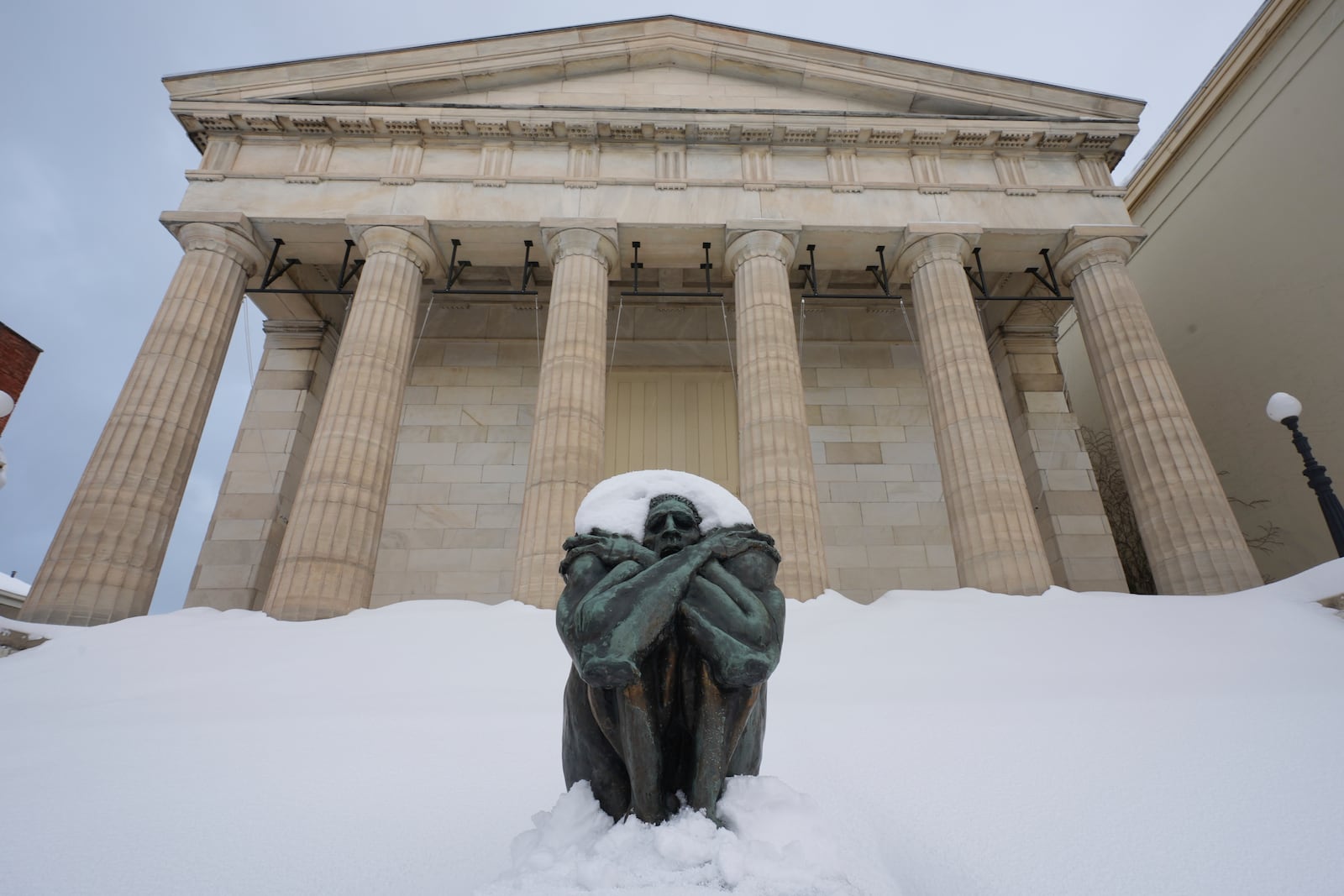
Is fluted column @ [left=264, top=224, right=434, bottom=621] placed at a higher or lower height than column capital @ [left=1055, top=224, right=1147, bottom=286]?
lower

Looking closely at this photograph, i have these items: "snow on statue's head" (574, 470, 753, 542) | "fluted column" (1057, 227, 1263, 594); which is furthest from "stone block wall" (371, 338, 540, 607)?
"snow on statue's head" (574, 470, 753, 542)

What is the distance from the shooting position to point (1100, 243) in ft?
50.7

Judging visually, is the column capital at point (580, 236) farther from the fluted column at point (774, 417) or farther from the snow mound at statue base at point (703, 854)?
the snow mound at statue base at point (703, 854)

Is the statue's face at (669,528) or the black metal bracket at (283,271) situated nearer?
the statue's face at (669,528)

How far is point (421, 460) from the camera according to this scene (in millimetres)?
17844

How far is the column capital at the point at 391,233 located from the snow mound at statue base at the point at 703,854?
1431 cm

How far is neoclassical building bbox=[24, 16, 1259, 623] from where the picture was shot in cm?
1246

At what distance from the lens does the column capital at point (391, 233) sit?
1481 cm

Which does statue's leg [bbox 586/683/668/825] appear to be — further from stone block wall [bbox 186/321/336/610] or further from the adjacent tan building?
the adjacent tan building

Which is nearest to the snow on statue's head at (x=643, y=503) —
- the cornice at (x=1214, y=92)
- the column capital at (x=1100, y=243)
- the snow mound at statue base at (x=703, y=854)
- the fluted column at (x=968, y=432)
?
the snow mound at statue base at (x=703, y=854)

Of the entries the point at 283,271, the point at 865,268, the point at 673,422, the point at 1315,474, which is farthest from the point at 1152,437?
the point at 283,271

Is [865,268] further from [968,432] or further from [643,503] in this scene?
[643,503]

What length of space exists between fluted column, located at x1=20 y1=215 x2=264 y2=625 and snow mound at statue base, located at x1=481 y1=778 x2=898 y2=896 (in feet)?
39.6

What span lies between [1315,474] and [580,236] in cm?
1371
